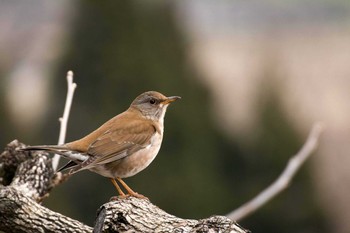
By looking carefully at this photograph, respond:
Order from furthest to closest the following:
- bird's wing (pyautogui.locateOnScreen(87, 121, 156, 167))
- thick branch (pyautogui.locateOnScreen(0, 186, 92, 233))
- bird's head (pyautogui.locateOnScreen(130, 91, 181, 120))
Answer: bird's head (pyautogui.locateOnScreen(130, 91, 181, 120)) < bird's wing (pyautogui.locateOnScreen(87, 121, 156, 167)) < thick branch (pyautogui.locateOnScreen(0, 186, 92, 233))

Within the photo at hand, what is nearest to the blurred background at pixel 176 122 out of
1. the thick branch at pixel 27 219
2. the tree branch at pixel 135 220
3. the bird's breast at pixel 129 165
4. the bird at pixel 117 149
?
the bird at pixel 117 149

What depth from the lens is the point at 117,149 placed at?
9.07 metres

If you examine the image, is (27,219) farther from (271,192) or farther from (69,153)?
(271,192)

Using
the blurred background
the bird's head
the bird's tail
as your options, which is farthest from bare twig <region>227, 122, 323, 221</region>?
the blurred background

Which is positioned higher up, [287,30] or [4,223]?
[287,30]

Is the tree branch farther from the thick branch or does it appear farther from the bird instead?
the bird

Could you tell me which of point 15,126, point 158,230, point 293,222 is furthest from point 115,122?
point 293,222

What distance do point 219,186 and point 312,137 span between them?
16651mm

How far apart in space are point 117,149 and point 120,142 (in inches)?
5.5

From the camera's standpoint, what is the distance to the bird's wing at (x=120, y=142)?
882cm

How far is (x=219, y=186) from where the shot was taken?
25984 mm

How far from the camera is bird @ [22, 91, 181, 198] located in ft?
28.7

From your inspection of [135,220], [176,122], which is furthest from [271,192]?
[176,122]

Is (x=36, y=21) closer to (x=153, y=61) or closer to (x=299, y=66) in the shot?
(x=299, y=66)
